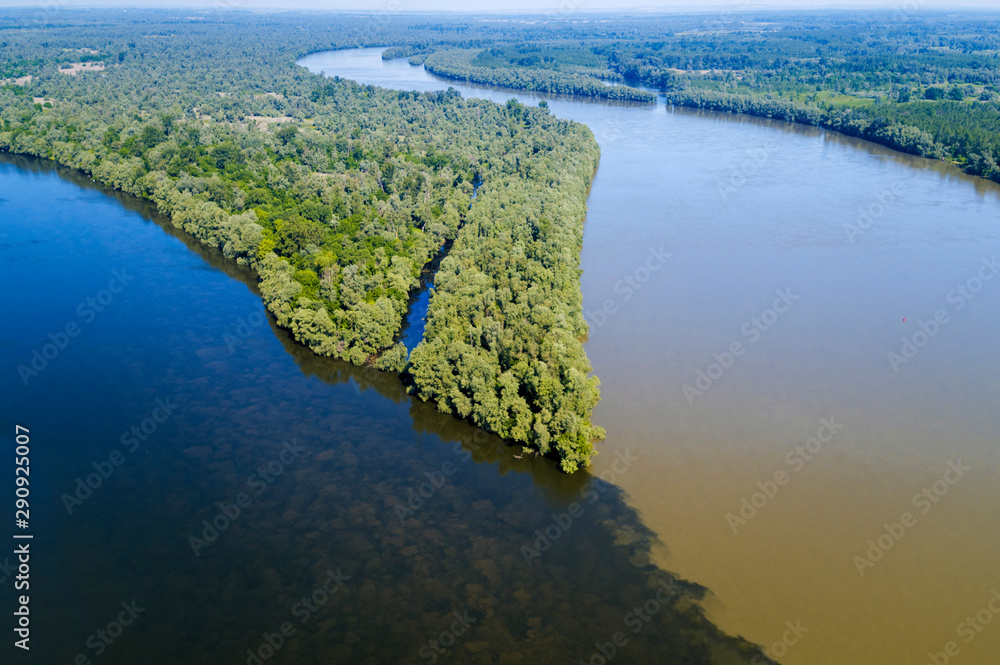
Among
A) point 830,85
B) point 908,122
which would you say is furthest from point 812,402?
point 830,85

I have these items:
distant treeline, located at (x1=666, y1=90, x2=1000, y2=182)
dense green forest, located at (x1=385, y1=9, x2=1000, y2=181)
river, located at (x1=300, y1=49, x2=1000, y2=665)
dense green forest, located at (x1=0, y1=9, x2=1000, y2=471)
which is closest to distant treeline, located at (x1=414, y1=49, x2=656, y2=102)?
dense green forest, located at (x1=385, y1=9, x2=1000, y2=181)

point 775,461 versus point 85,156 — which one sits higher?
point 85,156

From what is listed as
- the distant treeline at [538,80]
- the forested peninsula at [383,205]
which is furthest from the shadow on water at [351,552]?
the distant treeline at [538,80]

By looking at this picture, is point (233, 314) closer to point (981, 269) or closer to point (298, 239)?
point (298, 239)

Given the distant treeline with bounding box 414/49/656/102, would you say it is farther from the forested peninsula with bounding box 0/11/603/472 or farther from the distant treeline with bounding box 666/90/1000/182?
the forested peninsula with bounding box 0/11/603/472

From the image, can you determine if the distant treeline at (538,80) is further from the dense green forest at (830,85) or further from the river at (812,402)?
the river at (812,402)

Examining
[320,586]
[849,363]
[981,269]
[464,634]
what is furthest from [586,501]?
[981,269]

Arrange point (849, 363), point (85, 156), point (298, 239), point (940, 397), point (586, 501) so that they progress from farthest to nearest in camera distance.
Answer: point (85, 156)
point (298, 239)
point (849, 363)
point (940, 397)
point (586, 501)
